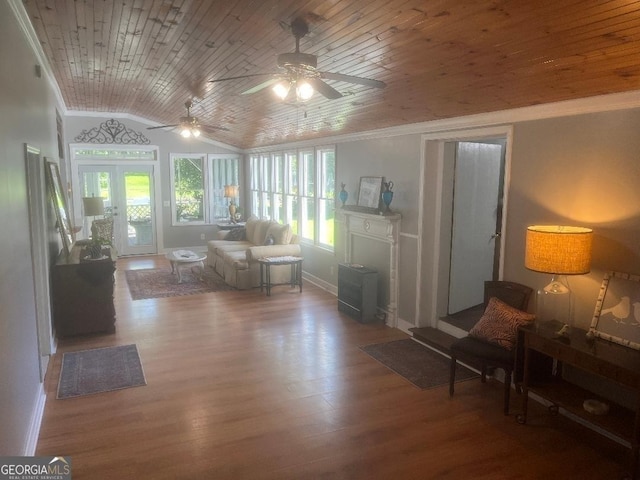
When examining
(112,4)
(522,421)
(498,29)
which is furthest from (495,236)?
(112,4)

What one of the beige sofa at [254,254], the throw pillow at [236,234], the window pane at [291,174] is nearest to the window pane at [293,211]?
the window pane at [291,174]

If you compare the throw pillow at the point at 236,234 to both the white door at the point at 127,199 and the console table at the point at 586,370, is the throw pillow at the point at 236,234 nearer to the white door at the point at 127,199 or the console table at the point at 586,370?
the white door at the point at 127,199

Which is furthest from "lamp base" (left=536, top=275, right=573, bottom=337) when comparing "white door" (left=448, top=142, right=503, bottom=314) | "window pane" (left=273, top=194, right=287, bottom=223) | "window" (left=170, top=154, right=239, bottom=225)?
"window" (left=170, top=154, right=239, bottom=225)

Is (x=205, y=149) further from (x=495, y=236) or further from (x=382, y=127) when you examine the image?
(x=495, y=236)

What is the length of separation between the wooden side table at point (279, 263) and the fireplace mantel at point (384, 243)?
1216 mm

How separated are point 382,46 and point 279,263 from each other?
14.7 ft

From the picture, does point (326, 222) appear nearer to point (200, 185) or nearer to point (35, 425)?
point (200, 185)

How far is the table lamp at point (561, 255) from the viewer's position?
3.28 meters

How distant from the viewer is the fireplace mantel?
230 inches

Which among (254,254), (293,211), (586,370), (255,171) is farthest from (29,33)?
(255,171)

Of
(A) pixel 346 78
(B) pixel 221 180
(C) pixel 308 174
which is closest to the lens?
(A) pixel 346 78

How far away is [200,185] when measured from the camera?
11031 millimetres

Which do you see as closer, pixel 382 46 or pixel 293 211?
pixel 382 46

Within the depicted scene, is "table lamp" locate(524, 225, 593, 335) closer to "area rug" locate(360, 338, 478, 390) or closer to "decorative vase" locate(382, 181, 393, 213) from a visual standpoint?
"area rug" locate(360, 338, 478, 390)
